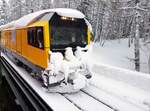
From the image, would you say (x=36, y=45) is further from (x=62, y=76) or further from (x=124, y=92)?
(x=124, y=92)

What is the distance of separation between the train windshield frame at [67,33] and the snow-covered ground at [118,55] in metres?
12.2

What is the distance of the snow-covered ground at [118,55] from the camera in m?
28.5

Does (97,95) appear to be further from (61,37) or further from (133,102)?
(61,37)

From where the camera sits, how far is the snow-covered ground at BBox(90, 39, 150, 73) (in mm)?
28511

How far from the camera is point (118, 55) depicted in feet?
121

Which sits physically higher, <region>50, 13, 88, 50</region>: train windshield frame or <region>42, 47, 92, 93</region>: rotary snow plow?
<region>50, 13, 88, 50</region>: train windshield frame

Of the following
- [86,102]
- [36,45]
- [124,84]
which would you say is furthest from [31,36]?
[124,84]

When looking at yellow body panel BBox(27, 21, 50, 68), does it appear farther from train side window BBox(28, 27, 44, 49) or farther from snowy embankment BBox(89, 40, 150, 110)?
snowy embankment BBox(89, 40, 150, 110)

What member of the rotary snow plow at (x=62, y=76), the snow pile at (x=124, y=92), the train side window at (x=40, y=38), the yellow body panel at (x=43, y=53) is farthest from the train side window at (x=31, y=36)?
the snow pile at (x=124, y=92)

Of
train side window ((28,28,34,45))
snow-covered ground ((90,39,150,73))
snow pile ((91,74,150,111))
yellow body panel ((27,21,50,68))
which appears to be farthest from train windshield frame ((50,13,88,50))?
snow-covered ground ((90,39,150,73))

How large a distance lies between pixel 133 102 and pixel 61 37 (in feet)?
12.5

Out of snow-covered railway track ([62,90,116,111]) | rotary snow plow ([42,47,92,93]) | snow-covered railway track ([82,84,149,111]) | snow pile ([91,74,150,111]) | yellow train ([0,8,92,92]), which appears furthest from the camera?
yellow train ([0,8,92,92])

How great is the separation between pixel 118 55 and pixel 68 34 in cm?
2707

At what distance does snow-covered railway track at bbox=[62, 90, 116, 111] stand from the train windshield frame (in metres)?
1.97
